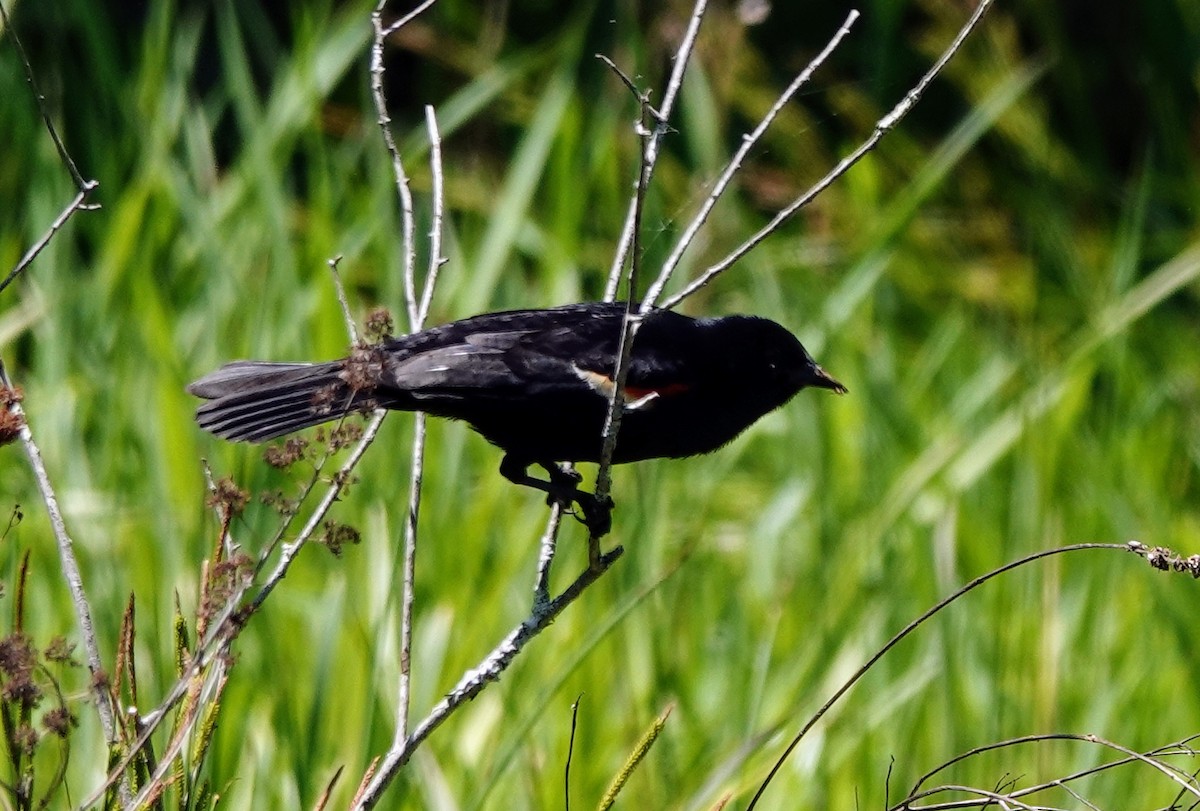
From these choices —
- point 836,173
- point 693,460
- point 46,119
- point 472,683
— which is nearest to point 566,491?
point 472,683

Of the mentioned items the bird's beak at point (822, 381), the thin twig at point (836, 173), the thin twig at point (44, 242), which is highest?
the bird's beak at point (822, 381)

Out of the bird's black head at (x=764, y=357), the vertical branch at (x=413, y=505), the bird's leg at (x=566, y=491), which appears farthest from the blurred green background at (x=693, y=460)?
the bird's black head at (x=764, y=357)

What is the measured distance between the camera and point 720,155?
4.77 m

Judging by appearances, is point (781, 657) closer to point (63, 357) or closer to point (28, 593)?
point (28, 593)

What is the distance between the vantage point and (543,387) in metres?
2.36

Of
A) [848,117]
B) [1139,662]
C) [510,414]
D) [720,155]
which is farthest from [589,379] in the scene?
[848,117]

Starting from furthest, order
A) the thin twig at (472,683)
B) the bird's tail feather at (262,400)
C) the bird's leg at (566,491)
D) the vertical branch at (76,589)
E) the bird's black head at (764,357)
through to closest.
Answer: the bird's black head at (764,357)
the bird's tail feather at (262,400)
the bird's leg at (566,491)
the thin twig at (472,683)
the vertical branch at (76,589)

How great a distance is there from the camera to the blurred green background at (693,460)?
2.92m

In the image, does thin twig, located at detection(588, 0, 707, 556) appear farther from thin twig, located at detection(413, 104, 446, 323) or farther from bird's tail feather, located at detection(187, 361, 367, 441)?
bird's tail feather, located at detection(187, 361, 367, 441)

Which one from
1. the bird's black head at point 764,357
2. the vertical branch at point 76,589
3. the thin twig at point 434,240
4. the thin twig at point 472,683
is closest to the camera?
the vertical branch at point 76,589

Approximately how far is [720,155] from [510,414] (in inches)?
100

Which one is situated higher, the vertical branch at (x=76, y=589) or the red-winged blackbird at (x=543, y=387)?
the red-winged blackbird at (x=543, y=387)

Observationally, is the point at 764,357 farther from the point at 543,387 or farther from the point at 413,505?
the point at 413,505

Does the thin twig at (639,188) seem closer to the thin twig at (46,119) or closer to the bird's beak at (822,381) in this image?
the thin twig at (46,119)
